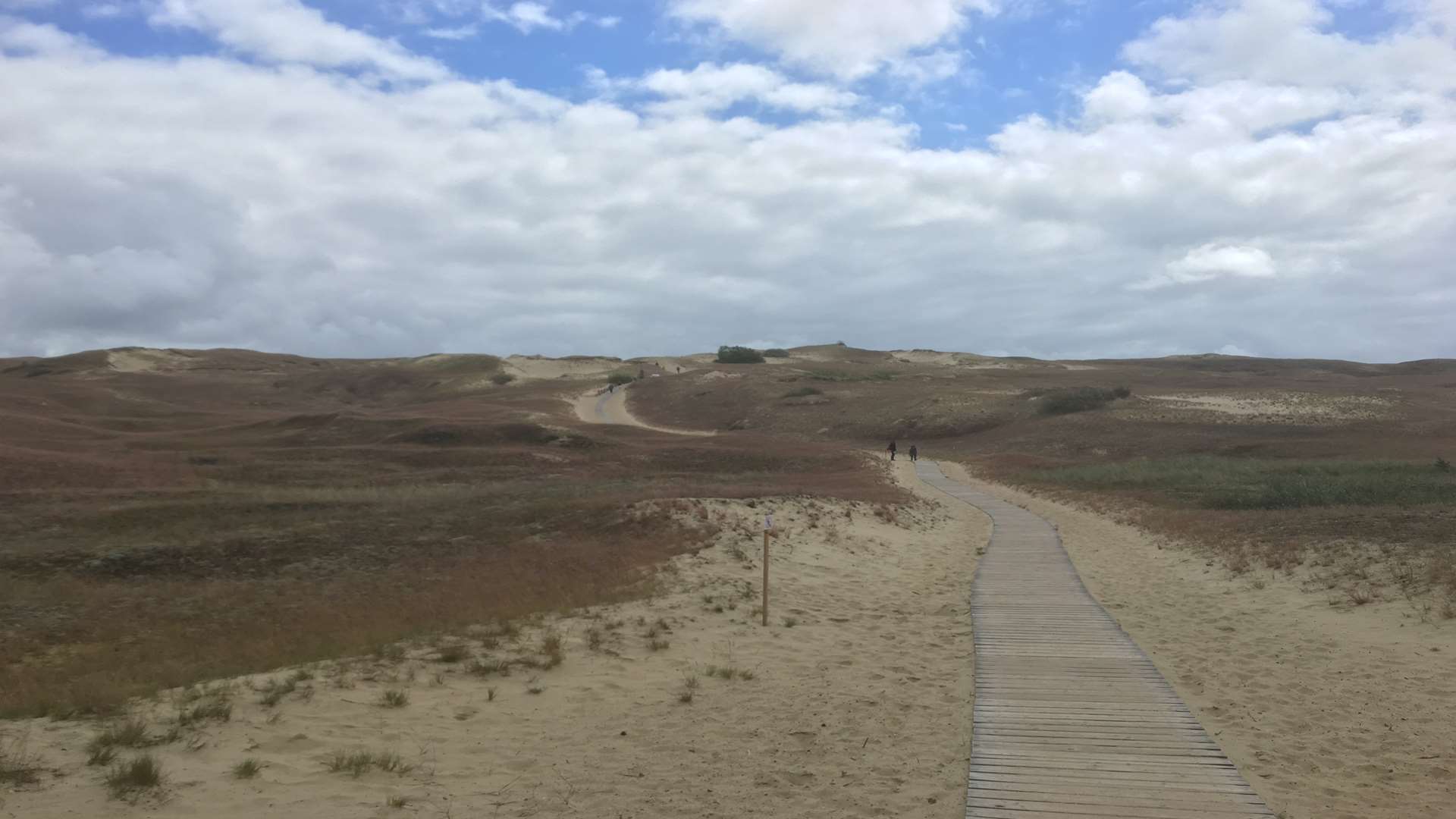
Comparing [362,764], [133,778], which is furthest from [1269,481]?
[133,778]

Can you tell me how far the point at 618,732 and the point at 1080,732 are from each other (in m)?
4.42

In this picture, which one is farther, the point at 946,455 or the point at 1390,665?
the point at 946,455

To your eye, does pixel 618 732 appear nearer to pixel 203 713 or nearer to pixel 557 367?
pixel 203 713

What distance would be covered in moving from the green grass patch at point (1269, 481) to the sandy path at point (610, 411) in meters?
31.9

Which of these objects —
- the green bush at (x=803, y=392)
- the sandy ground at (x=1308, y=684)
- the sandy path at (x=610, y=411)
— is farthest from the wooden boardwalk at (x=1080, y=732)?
the green bush at (x=803, y=392)

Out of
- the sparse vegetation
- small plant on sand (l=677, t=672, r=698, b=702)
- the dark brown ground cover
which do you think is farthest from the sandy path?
the sparse vegetation

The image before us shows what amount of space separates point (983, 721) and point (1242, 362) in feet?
485

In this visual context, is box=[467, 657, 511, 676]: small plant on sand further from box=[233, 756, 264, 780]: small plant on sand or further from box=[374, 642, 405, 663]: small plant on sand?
box=[233, 756, 264, 780]: small plant on sand

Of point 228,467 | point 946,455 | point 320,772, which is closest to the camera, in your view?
point 320,772

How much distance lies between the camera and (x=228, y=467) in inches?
1384

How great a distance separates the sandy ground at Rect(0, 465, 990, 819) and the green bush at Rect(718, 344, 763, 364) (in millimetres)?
122176

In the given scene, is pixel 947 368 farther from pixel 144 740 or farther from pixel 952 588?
pixel 144 740

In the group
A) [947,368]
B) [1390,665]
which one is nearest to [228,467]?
[1390,665]

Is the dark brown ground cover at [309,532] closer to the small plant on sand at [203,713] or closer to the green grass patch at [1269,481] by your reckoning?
the small plant on sand at [203,713]
